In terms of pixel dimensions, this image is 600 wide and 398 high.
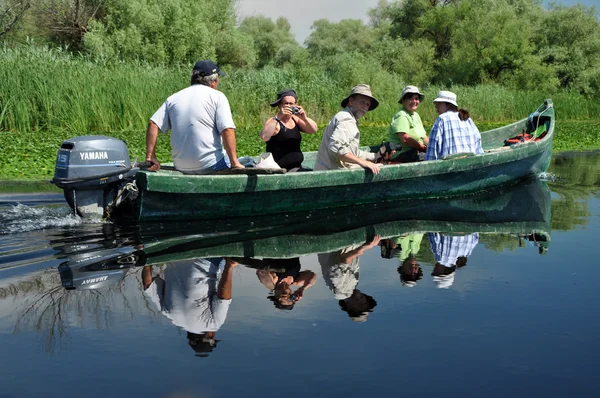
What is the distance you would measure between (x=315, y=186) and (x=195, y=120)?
1.44m

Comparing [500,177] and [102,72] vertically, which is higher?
[102,72]

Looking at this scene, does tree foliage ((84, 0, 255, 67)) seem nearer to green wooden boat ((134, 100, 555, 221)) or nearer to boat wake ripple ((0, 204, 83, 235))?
green wooden boat ((134, 100, 555, 221))

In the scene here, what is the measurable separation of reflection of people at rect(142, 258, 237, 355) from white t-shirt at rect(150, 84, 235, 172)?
5.11 ft

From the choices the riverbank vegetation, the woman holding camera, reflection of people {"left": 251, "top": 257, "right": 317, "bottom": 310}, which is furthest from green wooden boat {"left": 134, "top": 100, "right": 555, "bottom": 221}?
the riverbank vegetation

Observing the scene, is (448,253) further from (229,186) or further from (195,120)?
(195,120)

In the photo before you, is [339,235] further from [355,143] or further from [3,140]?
[3,140]

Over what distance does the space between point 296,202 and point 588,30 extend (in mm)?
37380

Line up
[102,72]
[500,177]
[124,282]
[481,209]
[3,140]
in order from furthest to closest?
1. [102,72]
2. [3,140]
3. [500,177]
4. [481,209]
5. [124,282]

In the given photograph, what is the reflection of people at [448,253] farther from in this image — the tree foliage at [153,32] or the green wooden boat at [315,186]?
the tree foliage at [153,32]

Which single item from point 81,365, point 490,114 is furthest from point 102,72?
point 490,114

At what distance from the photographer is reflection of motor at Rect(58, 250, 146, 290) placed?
4.76 m

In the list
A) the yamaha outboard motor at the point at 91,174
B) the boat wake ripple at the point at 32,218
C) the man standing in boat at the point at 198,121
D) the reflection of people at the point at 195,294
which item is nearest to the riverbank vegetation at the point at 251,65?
the boat wake ripple at the point at 32,218

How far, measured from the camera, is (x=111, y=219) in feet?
22.0

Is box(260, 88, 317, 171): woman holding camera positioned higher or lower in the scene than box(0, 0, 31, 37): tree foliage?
lower
